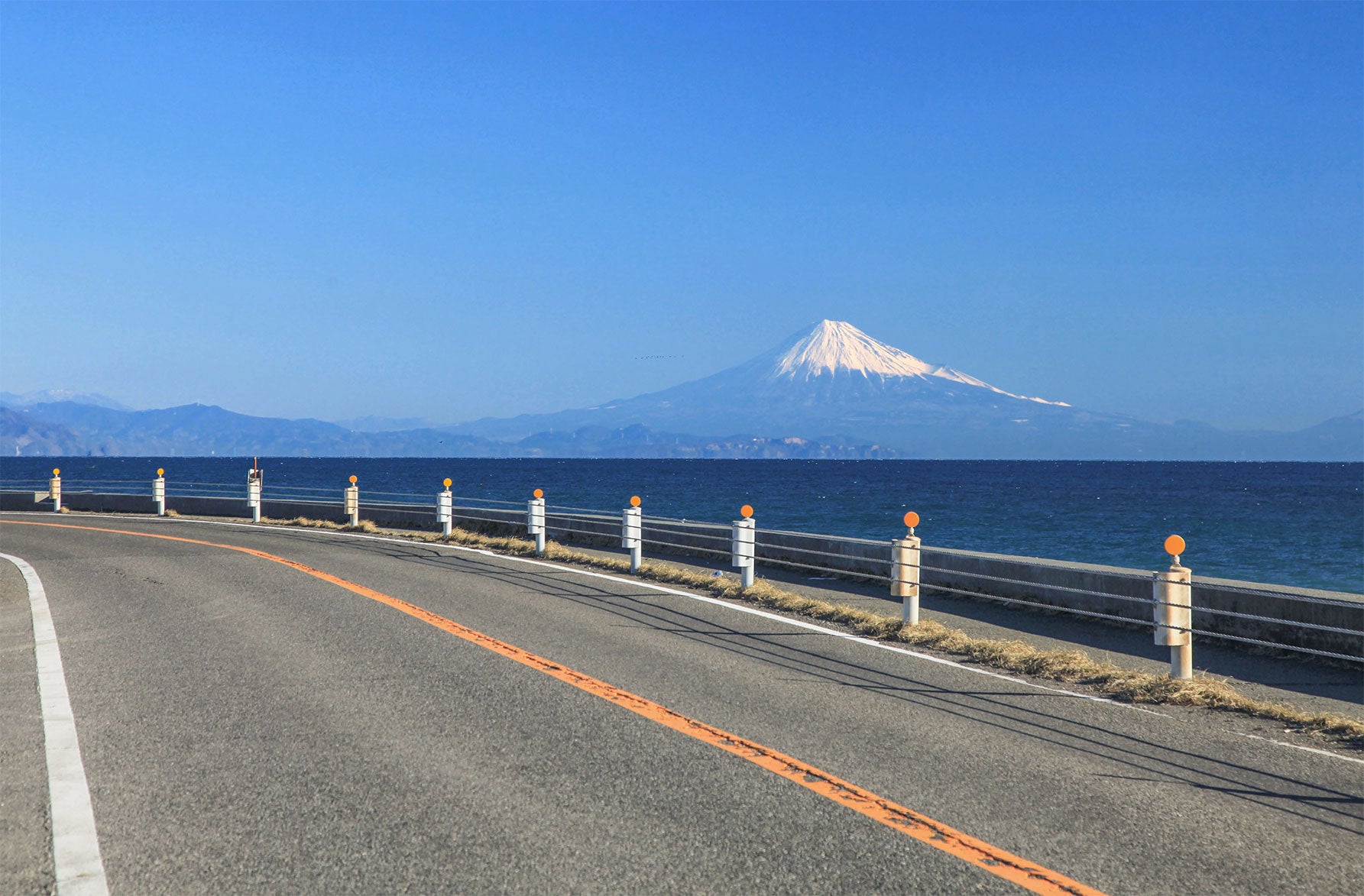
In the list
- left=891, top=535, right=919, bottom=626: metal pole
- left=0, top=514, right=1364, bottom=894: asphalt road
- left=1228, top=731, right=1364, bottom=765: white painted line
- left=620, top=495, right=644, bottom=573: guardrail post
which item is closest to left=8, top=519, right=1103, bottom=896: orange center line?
left=0, top=514, right=1364, bottom=894: asphalt road

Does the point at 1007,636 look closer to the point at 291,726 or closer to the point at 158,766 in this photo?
the point at 291,726

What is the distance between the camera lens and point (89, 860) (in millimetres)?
4410

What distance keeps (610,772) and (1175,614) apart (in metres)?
5.20

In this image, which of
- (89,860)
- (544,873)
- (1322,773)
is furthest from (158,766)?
(1322,773)

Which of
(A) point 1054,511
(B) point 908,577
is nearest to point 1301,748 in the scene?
(B) point 908,577

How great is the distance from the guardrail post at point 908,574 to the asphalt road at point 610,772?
0.86 m

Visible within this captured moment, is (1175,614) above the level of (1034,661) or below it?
above

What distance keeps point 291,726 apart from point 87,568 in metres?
11.5

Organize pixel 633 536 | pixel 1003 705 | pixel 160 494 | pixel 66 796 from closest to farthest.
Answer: pixel 66 796 → pixel 1003 705 → pixel 633 536 → pixel 160 494

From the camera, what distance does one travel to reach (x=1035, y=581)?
12.4 metres

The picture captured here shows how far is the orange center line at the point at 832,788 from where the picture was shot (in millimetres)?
4297

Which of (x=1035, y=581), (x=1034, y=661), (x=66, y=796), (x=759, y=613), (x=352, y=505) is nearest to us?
(x=66, y=796)

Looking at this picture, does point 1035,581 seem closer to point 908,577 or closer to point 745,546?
point 908,577

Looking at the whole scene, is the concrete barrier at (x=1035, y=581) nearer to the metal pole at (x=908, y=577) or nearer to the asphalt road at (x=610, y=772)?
the metal pole at (x=908, y=577)
